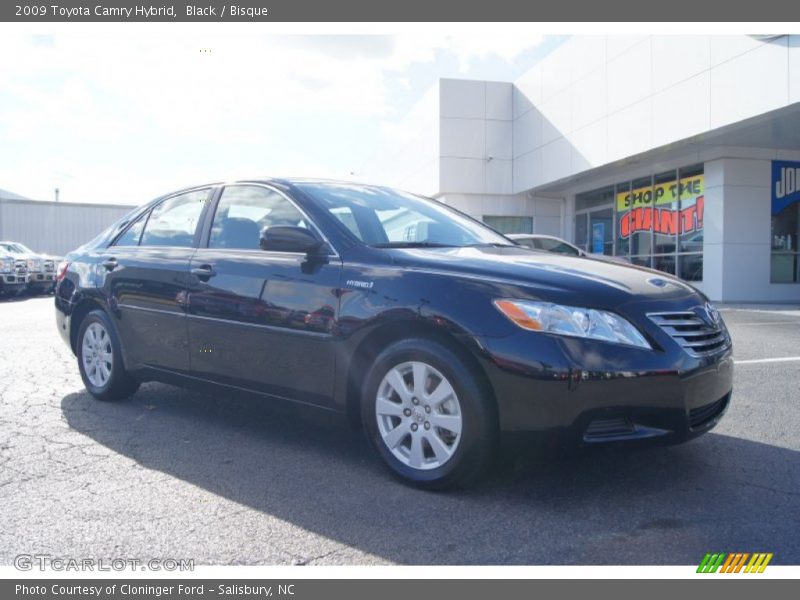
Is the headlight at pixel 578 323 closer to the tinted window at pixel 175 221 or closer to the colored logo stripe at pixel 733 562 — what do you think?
the colored logo stripe at pixel 733 562

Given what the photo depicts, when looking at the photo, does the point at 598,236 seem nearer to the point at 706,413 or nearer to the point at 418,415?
the point at 706,413

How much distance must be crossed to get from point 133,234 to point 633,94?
15023 millimetres

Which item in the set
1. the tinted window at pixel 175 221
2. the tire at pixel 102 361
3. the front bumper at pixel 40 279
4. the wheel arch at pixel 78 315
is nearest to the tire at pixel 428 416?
the tinted window at pixel 175 221

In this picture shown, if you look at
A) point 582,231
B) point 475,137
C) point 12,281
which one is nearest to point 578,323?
point 12,281

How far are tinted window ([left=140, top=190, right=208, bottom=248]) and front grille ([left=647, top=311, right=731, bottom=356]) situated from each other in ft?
10.1

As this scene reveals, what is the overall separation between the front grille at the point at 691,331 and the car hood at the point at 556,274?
0.12 metres

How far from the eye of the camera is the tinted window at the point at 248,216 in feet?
13.8

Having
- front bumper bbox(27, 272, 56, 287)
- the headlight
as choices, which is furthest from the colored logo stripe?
front bumper bbox(27, 272, 56, 287)

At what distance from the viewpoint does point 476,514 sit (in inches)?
121

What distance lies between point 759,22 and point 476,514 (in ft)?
37.0

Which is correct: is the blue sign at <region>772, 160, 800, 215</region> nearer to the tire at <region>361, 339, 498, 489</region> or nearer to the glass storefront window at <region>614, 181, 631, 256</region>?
the glass storefront window at <region>614, 181, 631, 256</region>

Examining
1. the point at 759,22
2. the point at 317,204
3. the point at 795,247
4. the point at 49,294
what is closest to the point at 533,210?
the point at 795,247

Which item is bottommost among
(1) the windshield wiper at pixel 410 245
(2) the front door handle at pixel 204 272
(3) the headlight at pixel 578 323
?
(3) the headlight at pixel 578 323

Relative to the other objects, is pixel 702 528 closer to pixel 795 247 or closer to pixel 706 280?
pixel 706 280
